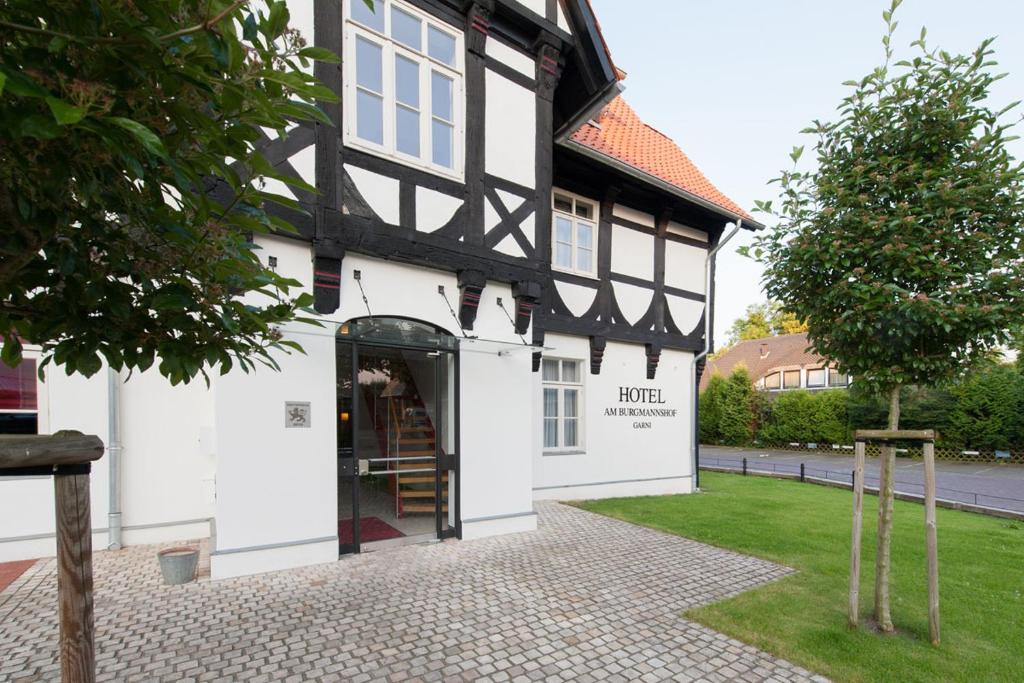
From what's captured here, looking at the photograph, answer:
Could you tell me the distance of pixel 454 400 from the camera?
616 cm

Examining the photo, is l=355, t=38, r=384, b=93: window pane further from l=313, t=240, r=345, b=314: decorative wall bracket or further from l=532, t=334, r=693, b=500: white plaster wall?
l=532, t=334, r=693, b=500: white plaster wall

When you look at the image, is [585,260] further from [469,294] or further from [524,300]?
[469,294]

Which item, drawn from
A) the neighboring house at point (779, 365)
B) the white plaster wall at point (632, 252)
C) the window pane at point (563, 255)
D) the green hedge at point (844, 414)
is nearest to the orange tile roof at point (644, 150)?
the white plaster wall at point (632, 252)

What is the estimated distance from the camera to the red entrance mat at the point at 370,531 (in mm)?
5759

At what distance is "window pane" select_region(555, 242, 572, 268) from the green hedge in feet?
43.8

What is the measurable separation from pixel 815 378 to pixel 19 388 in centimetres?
3554

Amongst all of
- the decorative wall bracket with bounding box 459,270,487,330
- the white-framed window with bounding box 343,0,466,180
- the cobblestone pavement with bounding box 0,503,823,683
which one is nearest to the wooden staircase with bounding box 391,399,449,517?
the cobblestone pavement with bounding box 0,503,823,683

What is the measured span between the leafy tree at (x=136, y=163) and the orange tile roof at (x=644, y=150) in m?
7.25

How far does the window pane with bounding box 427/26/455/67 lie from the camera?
604 centimetres

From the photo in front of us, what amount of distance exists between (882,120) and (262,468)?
20.4 feet

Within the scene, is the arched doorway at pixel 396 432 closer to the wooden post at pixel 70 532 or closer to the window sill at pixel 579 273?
the window sill at pixel 579 273

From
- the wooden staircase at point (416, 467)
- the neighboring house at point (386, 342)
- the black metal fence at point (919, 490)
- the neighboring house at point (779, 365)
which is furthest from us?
the neighboring house at point (779, 365)

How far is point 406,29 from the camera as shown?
585 cm

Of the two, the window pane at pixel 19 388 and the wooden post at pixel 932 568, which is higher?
the window pane at pixel 19 388
